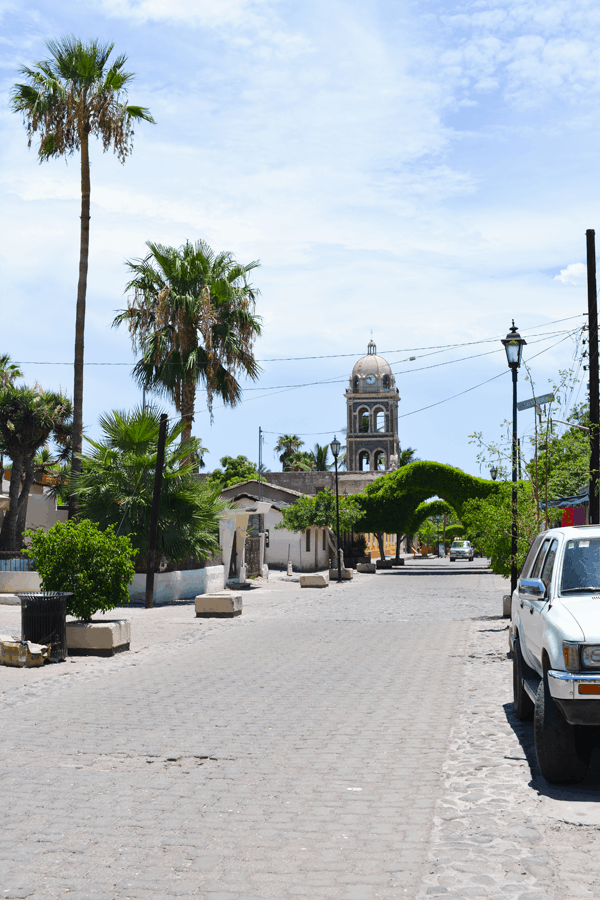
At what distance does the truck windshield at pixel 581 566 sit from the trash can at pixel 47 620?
779 centimetres

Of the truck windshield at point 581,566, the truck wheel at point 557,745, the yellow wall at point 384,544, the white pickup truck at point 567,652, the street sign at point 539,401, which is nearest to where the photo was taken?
the white pickup truck at point 567,652

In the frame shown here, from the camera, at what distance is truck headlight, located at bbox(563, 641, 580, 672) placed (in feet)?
19.6

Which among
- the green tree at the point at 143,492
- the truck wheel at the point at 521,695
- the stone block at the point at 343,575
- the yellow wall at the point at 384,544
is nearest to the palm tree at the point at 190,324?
the green tree at the point at 143,492

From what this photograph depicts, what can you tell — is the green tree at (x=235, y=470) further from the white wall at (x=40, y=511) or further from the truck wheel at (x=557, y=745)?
the truck wheel at (x=557, y=745)

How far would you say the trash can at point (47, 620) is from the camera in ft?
41.9

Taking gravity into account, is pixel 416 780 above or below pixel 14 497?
below

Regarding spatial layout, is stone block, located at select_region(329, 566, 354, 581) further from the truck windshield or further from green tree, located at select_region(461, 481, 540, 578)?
the truck windshield

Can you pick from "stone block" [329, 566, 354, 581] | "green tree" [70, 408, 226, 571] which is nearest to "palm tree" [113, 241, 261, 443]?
"green tree" [70, 408, 226, 571]

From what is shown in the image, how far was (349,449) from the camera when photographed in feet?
281

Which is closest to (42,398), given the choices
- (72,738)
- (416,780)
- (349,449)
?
(72,738)

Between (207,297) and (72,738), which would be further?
(207,297)

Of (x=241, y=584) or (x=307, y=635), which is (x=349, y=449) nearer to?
(x=241, y=584)

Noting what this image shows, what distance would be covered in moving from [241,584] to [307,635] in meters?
16.0

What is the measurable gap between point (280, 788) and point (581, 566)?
2.92 meters
